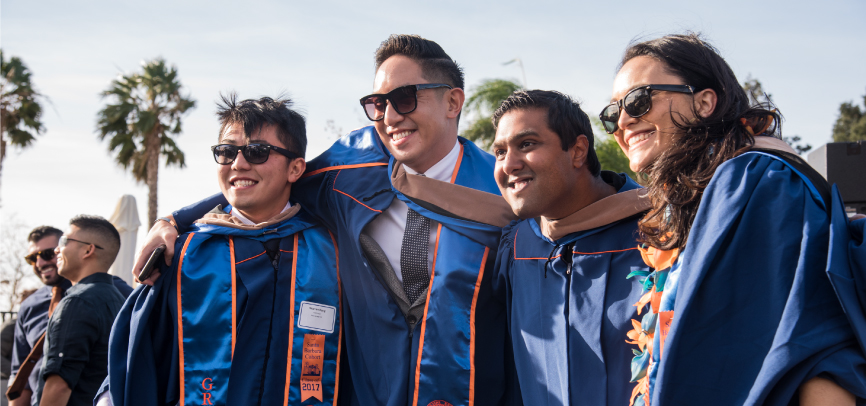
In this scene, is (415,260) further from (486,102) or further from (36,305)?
(486,102)

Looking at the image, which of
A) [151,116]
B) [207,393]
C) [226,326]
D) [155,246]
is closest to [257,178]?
[155,246]

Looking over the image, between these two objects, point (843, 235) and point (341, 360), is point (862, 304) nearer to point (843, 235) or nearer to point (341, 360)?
point (843, 235)

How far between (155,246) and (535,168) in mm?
1787

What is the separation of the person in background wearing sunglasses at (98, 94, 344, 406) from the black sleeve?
1.29 metres

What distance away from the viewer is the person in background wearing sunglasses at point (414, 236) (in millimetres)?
2703

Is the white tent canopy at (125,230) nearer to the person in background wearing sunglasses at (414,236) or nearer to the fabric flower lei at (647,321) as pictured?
the person in background wearing sunglasses at (414,236)

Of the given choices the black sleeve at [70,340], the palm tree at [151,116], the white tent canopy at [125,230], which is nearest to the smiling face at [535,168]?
the black sleeve at [70,340]

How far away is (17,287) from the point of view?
67.3ft

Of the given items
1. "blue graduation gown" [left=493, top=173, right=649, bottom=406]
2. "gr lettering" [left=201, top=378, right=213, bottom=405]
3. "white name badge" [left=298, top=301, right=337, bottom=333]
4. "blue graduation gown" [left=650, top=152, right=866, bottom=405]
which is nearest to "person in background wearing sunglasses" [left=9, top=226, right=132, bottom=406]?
"gr lettering" [left=201, top=378, right=213, bottom=405]

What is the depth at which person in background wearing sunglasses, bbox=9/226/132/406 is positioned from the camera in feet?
15.3

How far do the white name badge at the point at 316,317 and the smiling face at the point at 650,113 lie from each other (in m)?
1.57

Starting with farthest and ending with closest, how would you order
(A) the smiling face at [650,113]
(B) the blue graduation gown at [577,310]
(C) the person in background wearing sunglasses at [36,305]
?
1. (C) the person in background wearing sunglasses at [36,305]
2. (B) the blue graduation gown at [577,310]
3. (A) the smiling face at [650,113]

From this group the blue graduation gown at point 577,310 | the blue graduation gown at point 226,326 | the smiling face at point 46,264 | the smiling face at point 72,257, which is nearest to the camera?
the blue graduation gown at point 577,310

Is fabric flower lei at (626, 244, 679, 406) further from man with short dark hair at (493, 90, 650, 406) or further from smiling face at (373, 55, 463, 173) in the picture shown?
smiling face at (373, 55, 463, 173)
